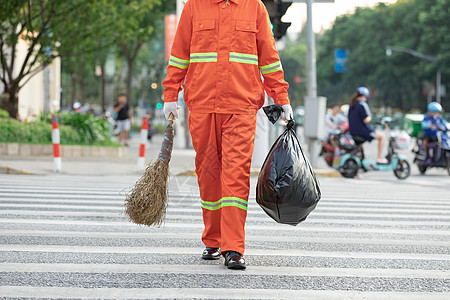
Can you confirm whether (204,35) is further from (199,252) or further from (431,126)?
(431,126)

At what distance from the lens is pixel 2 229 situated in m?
6.53

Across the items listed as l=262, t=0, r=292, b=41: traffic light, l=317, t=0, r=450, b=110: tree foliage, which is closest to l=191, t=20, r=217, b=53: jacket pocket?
l=262, t=0, r=292, b=41: traffic light

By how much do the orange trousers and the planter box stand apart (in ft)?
40.7

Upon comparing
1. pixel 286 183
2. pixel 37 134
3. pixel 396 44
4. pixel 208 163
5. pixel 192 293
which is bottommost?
pixel 192 293

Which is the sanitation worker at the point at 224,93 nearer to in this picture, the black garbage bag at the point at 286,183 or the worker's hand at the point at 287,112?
the worker's hand at the point at 287,112

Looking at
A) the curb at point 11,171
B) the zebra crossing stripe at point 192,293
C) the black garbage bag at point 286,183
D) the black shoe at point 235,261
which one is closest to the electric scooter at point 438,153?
the curb at point 11,171

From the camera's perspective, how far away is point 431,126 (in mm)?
16844

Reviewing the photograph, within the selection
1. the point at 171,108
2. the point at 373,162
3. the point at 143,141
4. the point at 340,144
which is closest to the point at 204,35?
the point at 171,108

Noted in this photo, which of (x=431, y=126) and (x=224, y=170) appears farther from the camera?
(x=431, y=126)

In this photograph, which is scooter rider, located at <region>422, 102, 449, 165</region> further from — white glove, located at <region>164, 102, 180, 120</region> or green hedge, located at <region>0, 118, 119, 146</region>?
white glove, located at <region>164, 102, 180, 120</region>

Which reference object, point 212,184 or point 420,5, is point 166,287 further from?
point 420,5

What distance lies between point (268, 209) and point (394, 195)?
21.2 feet

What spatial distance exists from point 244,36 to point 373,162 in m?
10.7

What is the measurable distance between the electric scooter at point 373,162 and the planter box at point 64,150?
6122 mm
